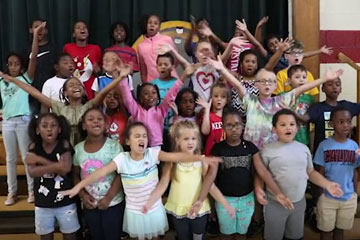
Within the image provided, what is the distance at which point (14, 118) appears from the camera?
3498 mm

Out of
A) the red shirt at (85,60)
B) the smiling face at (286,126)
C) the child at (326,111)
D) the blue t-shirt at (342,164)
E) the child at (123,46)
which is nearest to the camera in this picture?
the smiling face at (286,126)

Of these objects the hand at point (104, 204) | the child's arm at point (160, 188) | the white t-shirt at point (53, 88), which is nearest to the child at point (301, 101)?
the child's arm at point (160, 188)

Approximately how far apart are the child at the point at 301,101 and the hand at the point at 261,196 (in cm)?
71

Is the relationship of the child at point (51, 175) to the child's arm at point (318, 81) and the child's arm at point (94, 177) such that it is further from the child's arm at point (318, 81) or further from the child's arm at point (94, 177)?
the child's arm at point (318, 81)

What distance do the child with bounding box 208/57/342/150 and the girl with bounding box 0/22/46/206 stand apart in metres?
1.46

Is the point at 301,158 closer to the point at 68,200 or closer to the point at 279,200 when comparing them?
the point at 279,200

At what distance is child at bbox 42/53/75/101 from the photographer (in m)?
3.46

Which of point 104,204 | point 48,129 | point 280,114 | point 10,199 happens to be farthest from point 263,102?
point 10,199

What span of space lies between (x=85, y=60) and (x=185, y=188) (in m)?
1.74

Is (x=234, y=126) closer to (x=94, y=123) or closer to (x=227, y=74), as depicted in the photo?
(x=227, y=74)

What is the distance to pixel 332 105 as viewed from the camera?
11.2ft

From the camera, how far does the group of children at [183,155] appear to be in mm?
2824

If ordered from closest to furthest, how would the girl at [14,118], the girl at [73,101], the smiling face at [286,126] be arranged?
the smiling face at [286,126] < the girl at [73,101] < the girl at [14,118]

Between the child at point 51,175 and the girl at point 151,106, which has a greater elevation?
the girl at point 151,106
